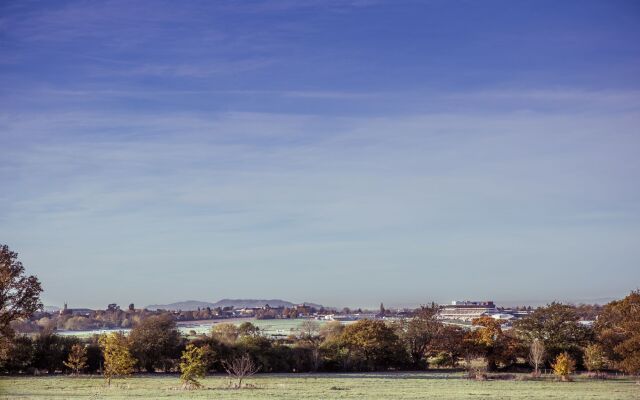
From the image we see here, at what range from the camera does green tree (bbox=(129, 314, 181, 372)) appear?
7669cm

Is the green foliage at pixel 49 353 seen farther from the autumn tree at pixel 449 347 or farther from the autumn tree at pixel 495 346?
the autumn tree at pixel 495 346

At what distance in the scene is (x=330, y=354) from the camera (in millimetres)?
80688

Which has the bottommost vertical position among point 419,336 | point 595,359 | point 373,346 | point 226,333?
point 595,359

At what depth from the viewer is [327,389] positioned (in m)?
49.7

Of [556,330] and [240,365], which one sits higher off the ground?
[556,330]

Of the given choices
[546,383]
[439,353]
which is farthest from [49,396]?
[439,353]

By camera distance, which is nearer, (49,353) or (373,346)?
(49,353)

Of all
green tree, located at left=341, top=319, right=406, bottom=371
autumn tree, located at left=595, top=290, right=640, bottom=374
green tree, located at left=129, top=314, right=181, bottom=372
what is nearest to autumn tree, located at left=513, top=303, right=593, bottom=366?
autumn tree, located at left=595, top=290, right=640, bottom=374

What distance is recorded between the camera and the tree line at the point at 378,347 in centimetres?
7456

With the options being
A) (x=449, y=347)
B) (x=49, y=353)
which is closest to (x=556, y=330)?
(x=449, y=347)

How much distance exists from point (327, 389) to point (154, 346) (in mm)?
32360

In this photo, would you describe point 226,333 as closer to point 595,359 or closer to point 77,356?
point 77,356

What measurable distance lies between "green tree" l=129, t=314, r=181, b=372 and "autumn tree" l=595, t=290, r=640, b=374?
4066cm

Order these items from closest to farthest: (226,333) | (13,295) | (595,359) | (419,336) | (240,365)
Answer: (13,295) → (240,365) → (595,359) → (419,336) → (226,333)
